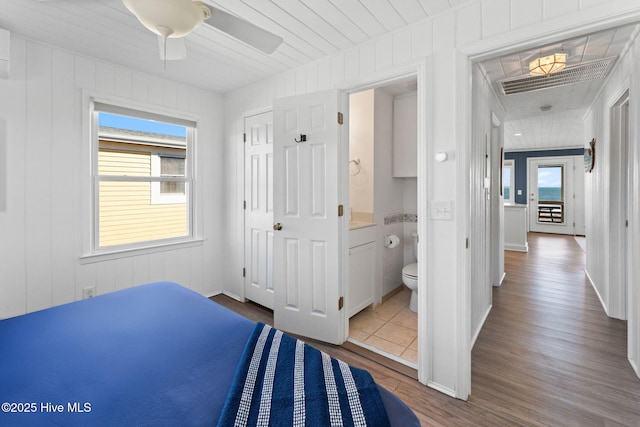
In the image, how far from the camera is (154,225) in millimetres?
3158

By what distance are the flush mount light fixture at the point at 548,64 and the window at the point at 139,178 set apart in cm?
337

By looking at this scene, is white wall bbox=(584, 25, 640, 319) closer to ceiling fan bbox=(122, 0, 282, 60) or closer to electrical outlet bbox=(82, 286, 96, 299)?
ceiling fan bbox=(122, 0, 282, 60)

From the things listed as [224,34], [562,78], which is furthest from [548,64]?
[224,34]

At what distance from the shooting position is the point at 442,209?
1.95m

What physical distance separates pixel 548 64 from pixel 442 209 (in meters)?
1.79

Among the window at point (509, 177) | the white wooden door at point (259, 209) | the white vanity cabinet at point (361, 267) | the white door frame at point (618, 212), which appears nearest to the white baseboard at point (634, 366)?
the white door frame at point (618, 212)

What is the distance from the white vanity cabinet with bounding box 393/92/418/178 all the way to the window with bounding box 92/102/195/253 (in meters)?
2.38

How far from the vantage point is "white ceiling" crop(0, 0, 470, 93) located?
186cm

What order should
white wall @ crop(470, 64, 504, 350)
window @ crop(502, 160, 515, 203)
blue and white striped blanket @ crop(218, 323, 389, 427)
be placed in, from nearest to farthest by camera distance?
1. blue and white striped blanket @ crop(218, 323, 389, 427)
2. white wall @ crop(470, 64, 504, 350)
3. window @ crop(502, 160, 515, 203)

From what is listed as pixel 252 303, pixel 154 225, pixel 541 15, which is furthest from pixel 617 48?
pixel 154 225

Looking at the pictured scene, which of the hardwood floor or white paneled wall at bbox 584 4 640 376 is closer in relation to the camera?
the hardwood floor

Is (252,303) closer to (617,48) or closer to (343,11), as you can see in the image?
(343,11)

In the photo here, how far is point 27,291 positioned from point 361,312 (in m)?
2.87

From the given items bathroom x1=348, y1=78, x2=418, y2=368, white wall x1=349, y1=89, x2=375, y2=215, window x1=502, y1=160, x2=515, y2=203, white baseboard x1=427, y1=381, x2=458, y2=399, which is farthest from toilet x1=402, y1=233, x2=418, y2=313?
window x1=502, y1=160, x2=515, y2=203
